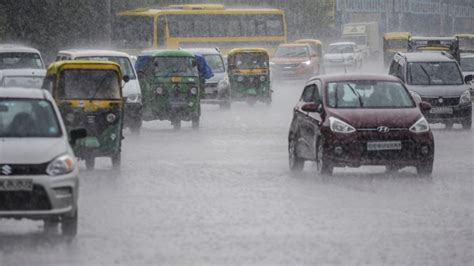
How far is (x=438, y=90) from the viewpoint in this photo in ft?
106

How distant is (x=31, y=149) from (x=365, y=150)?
717 centimetres

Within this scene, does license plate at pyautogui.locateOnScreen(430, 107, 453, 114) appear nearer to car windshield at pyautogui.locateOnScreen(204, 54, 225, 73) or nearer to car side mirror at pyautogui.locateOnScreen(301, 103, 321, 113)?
car windshield at pyautogui.locateOnScreen(204, 54, 225, 73)

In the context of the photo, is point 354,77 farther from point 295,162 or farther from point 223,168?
point 223,168

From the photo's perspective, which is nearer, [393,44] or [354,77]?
[354,77]

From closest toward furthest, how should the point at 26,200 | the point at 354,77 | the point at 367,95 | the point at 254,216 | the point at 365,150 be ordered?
the point at 26,200
the point at 254,216
the point at 365,150
the point at 367,95
the point at 354,77

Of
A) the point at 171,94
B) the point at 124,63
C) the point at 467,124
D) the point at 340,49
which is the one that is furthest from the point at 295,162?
the point at 340,49

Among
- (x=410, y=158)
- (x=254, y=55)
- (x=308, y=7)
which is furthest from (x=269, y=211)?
(x=308, y=7)

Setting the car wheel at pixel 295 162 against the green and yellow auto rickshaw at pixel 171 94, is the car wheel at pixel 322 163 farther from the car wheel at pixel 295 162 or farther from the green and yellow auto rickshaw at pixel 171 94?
the green and yellow auto rickshaw at pixel 171 94

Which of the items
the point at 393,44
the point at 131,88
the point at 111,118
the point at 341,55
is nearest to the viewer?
the point at 111,118

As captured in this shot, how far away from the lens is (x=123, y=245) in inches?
492

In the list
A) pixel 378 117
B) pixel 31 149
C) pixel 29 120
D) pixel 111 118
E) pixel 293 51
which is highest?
pixel 29 120

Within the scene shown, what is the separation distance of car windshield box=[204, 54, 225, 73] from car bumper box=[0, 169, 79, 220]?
A: 97.1 feet

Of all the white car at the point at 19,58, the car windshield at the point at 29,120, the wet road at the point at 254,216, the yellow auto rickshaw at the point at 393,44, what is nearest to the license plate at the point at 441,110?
the wet road at the point at 254,216

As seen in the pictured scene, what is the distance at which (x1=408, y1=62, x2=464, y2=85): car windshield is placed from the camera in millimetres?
32938
